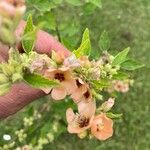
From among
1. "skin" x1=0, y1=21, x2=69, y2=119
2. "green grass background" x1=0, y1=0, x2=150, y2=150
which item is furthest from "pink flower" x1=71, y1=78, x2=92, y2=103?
"green grass background" x1=0, y1=0, x2=150, y2=150

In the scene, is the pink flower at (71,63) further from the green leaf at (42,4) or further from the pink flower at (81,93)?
the green leaf at (42,4)

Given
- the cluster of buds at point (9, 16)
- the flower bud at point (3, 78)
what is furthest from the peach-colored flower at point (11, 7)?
the flower bud at point (3, 78)

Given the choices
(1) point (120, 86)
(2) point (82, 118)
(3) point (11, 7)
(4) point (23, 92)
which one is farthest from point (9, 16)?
(1) point (120, 86)

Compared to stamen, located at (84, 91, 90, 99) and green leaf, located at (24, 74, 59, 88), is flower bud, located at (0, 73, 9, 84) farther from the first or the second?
stamen, located at (84, 91, 90, 99)

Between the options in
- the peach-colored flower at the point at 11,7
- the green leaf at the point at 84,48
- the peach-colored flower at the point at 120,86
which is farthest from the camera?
the peach-colored flower at the point at 120,86

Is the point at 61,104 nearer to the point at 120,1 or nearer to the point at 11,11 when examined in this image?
the point at 120,1

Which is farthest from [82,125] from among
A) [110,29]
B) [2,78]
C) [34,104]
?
[110,29]

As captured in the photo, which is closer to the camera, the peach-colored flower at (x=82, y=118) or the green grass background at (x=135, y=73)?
the peach-colored flower at (x=82, y=118)
